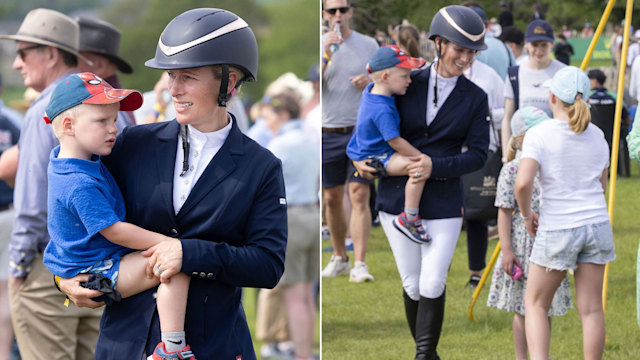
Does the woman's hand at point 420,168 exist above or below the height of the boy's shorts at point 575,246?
above

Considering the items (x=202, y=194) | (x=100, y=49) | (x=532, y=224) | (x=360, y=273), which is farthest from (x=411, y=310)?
(x=202, y=194)

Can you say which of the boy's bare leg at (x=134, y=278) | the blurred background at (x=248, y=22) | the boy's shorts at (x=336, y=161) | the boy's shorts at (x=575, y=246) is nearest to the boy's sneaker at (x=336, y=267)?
the boy's shorts at (x=336, y=161)

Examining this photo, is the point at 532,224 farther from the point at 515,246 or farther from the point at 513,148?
the point at 513,148

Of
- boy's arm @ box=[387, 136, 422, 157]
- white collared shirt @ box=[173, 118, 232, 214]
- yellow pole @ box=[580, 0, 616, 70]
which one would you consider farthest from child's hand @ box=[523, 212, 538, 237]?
white collared shirt @ box=[173, 118, 232, 214]

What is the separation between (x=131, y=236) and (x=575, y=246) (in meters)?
2.49

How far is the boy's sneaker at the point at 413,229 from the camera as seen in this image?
204 inches

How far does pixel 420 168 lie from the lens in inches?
202

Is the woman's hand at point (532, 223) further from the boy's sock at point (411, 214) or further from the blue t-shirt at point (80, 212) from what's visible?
the blue t-shirt at point (80, 212)

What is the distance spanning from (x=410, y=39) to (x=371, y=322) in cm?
185

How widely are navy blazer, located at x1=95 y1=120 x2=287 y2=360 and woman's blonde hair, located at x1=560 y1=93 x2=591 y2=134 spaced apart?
2.04m

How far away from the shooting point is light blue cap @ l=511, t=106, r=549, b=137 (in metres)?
5.16

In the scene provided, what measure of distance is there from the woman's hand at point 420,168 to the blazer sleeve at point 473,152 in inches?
1.2

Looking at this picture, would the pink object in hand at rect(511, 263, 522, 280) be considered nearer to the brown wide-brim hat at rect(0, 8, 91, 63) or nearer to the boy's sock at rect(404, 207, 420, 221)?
the boy's sock at rect(404, 207, 420, 221)

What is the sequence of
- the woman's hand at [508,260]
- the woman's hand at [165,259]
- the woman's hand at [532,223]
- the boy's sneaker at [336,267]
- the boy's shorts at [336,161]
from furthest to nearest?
the boy's shorts at [336,161], the boy's sneaker at [336,267], the woman's hand at [508,260], the woman's hand at [532,223], the woman's hand at [165,259]
